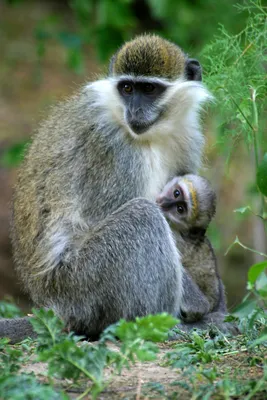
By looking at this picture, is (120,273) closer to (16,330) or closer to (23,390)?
(16,330)

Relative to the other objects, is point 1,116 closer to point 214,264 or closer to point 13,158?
point 13,158

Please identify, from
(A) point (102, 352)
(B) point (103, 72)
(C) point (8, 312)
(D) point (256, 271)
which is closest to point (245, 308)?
(D) point (256, 271)

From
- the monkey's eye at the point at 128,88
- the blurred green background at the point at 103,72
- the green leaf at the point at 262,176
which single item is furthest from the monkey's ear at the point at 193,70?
the green leaf at the point at 262,176

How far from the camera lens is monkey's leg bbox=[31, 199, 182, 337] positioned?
6.12 m

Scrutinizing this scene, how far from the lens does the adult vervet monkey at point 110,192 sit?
20.3 feet

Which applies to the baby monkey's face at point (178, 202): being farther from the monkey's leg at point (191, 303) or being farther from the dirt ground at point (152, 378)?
the dirt ground at point (152, 378)

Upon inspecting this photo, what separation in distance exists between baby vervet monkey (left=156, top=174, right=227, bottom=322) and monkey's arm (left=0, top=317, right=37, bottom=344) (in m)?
1.59

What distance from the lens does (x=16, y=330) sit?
5.90 meters

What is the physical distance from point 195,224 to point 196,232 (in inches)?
3.8

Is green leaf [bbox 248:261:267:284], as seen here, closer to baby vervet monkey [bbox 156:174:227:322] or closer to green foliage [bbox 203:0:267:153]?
green foliage [bbox 203:0:267:153]

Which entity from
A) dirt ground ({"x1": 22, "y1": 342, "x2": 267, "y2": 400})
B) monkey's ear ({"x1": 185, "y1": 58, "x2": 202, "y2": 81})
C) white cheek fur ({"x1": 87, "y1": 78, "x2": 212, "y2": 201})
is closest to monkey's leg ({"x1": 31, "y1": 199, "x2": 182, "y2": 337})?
white cheek fur ({"x1": 87, "y1": 78, "x2": 212, "y2": 201})

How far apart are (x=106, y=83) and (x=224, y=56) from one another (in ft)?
3.24

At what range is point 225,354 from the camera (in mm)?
5023

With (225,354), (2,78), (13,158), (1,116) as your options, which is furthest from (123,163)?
(2,78)
